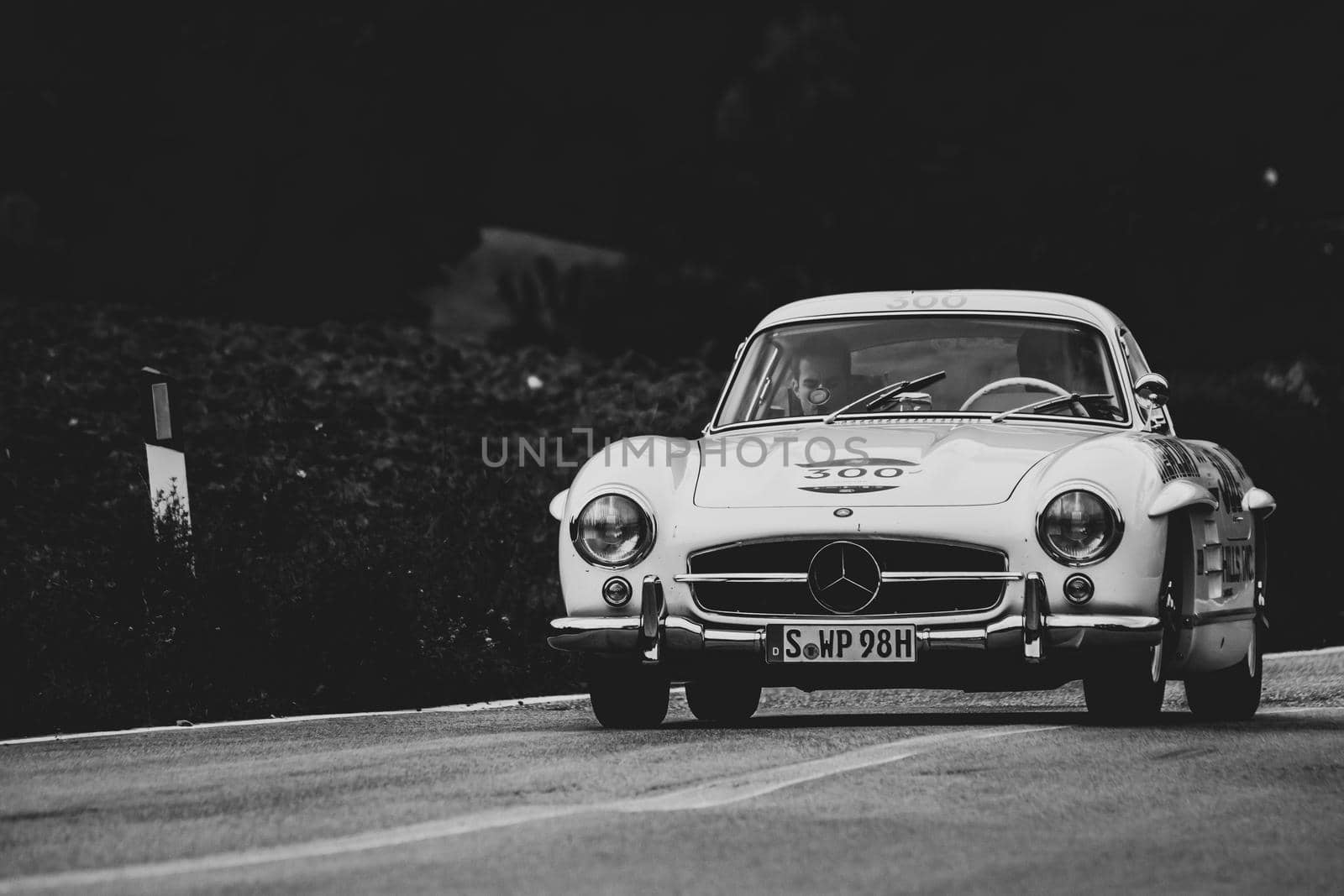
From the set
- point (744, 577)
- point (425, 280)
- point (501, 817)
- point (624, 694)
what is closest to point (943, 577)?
point (744, 577)

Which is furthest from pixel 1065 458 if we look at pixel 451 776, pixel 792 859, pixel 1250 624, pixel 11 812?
pixel 11 812

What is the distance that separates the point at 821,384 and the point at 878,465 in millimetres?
1327

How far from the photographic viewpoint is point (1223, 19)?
50.6 metres

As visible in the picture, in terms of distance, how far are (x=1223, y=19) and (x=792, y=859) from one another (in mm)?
48241

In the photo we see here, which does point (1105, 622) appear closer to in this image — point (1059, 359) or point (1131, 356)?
point (1059, 359)

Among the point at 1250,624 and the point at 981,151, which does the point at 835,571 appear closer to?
the point at 1250,624

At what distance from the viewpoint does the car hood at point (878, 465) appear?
25.1 feet

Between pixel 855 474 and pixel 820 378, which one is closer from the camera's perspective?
pixel 855 474

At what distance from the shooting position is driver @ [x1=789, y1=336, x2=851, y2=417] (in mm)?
9023

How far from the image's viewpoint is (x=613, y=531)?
A: 7.96 metres

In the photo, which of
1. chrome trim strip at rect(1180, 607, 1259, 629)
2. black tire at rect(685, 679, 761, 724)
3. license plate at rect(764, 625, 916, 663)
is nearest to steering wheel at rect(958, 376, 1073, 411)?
chrome trim strip at rect(1180, 607, 1259, 629)

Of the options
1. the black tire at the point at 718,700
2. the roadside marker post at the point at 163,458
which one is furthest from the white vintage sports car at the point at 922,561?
the roadside marker post at the point at 163,458

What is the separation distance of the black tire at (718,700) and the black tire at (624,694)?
678 mm

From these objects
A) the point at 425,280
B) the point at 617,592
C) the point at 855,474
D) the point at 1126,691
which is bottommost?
the point at 1126,691
